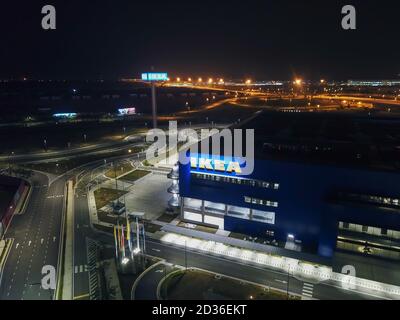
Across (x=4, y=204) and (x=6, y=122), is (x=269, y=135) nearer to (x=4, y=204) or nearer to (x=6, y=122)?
(x=4, y=204)

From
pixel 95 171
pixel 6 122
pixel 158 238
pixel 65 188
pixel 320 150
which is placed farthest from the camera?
pixel 6 122

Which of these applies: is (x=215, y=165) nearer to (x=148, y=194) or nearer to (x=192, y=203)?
(x=192, y=203)

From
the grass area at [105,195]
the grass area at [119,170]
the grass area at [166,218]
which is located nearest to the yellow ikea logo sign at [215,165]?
the grass area at [166,218]

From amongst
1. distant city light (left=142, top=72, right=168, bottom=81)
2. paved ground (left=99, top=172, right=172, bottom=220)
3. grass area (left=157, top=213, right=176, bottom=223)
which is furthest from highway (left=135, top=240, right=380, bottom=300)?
distant city light (left=142, top=72, right=168, bottom=81)

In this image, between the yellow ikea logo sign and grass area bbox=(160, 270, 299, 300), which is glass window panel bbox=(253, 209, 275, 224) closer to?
the yellow ikea logo sign

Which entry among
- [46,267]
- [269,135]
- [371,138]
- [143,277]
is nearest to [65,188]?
[46,267]
